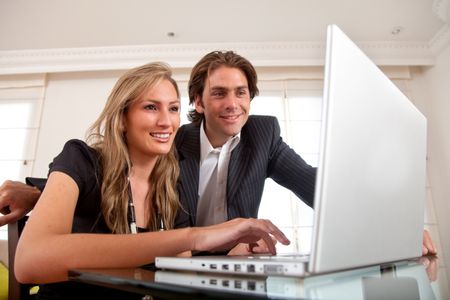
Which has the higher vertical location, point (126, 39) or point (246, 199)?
point (126, 39)

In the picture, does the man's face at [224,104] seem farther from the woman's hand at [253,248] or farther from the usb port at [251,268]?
the usb port at [251,268]

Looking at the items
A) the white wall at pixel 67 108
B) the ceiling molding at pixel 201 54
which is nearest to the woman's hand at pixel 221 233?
the ceiling molding at pixel 201 54

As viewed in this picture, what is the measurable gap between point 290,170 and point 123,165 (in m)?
0.85

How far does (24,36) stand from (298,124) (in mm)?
3651

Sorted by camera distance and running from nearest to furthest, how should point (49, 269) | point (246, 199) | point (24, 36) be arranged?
point (49, 269)
point (246, 199)
point (24, 36)

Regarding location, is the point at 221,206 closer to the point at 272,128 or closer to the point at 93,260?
the point at 272,128

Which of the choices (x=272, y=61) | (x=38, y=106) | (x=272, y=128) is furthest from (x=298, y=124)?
(x=38, y=106)

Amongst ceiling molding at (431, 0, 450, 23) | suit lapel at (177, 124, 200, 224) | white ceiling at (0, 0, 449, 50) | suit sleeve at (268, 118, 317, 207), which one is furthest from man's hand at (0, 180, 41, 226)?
ceiling molding at (431, 0, 450, 23)

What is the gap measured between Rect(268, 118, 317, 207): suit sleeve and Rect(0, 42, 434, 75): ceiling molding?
2902 millimetres

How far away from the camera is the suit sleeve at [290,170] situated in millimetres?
1575

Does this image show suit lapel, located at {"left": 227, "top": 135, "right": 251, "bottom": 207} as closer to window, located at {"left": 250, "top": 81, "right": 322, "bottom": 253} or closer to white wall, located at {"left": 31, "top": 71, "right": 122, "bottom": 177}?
window, located at {"left": 250, "top": 81, "right": 322, "bottom": 253}

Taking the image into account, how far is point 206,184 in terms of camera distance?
1.65 m

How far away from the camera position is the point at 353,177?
0.44 meters

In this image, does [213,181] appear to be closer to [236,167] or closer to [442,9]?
[236,167]
